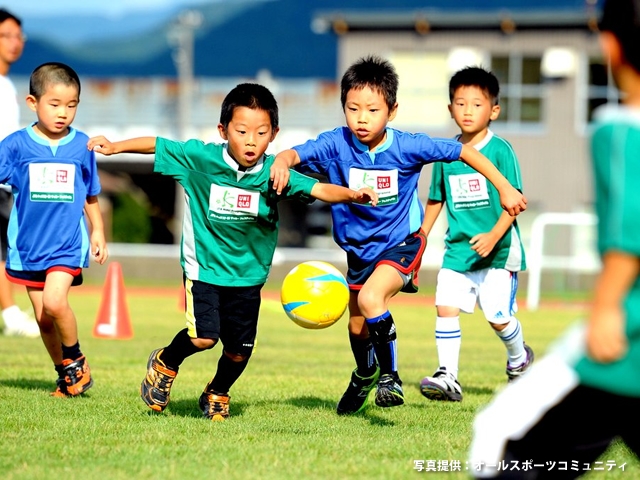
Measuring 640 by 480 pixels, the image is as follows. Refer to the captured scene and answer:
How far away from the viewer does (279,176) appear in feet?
19.2

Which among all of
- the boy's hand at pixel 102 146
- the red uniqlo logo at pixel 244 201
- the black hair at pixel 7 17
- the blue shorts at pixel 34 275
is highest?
the black hair at pixel 7 17

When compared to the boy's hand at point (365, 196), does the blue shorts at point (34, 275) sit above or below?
below

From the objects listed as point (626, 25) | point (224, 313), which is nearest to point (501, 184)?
point (224, 313)

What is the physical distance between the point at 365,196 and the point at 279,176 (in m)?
0.56

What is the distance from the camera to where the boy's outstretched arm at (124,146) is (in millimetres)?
5941

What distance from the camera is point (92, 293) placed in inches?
901

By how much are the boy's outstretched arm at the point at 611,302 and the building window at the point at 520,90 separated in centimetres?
2950

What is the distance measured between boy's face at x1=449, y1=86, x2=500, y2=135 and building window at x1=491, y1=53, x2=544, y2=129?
24830 millimetres

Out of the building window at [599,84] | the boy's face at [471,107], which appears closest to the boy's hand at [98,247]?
the boy's face at [471,107]

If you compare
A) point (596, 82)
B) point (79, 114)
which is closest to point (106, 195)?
point (79, 114)

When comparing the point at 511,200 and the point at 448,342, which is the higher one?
the point at 511,200

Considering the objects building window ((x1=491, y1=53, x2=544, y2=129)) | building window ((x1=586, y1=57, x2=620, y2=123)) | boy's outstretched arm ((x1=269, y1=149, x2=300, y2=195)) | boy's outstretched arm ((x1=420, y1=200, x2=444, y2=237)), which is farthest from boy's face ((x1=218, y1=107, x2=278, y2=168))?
building window ((x1=586, y1=57, x2=620, y2=123))

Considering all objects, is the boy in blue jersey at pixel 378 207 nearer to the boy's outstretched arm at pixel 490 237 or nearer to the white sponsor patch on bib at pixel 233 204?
the white sponsor patch on bib at pixel 233 204

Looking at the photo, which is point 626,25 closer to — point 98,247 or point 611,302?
point 611,302
